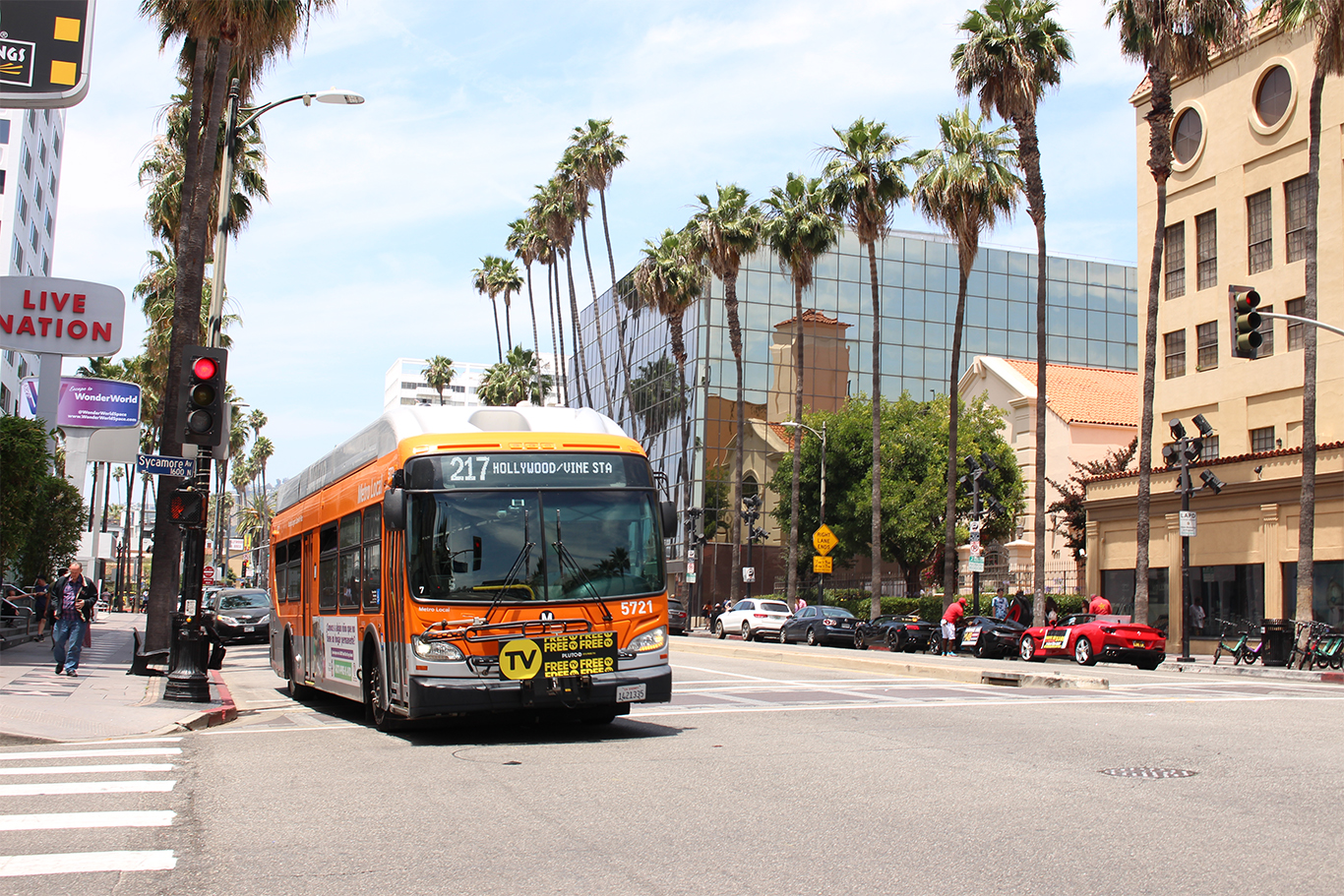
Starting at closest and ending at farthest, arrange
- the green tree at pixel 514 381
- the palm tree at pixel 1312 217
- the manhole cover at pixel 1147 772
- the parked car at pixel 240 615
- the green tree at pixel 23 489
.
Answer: the manhole cover at pixel 1147 772 → the green tree at pixel 23 489 → the palm tree at pixel 1312 217 → the parked car at pixel 240 615 → the green tree at pixel 514 381

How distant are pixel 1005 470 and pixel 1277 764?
45447 mm

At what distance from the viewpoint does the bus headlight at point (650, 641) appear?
1228 centimetres

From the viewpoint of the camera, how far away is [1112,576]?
41156 mm

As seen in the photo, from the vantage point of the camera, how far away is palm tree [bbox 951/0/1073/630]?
36.8 metres

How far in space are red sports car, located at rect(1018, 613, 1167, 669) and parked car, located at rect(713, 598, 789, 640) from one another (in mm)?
16588

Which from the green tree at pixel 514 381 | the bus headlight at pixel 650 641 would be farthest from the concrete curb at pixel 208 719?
the green tree at pixel 514 381

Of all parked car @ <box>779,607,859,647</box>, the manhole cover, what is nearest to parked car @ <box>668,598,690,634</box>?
parked car @ <box>779,607,859,647</box>

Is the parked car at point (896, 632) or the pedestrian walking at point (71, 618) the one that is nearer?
the pedestrian walking at point (71, 618)

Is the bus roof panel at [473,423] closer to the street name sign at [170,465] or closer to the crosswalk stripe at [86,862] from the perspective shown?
the street name sign at [170,465]

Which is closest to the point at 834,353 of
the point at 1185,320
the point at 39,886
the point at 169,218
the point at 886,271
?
the point at 886,271

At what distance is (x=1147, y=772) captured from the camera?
988 cm

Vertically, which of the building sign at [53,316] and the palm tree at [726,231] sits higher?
the palm tree at [726,231]

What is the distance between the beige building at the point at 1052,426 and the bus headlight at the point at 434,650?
146 ft

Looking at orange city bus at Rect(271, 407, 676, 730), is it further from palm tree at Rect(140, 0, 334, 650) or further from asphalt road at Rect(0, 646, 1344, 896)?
palm tree at Rect(140, 0, 334, 650)
